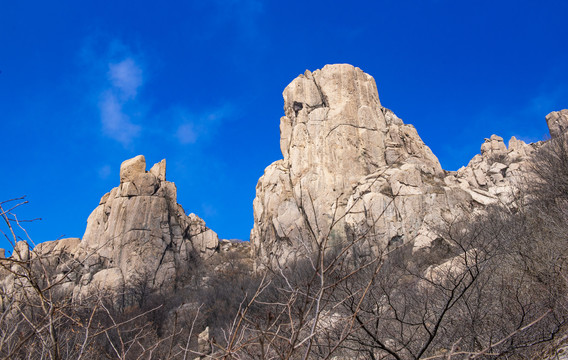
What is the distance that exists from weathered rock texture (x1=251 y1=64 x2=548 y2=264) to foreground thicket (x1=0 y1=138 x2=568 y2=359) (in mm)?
4932

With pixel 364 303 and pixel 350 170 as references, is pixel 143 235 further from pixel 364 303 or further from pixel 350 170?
pixel 364 303

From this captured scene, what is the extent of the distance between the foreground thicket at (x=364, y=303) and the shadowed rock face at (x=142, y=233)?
221cm

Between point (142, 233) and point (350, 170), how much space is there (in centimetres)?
1959

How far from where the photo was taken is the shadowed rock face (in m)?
35.7

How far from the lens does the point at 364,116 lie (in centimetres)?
3744

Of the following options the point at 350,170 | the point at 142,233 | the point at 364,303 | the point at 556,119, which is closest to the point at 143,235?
the point at 142,233

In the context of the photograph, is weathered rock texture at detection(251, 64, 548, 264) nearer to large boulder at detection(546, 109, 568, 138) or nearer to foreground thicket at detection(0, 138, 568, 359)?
foreground thicket at detection(0, 138, 568, 359)

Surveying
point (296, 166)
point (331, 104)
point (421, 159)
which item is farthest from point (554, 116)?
point (296, 166)

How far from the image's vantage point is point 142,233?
1478 inches

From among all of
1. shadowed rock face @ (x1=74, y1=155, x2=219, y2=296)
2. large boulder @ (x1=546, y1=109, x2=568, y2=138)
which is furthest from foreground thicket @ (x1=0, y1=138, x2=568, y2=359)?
large boulder @ (x1=546, y1=109, x2=568, y2=138)

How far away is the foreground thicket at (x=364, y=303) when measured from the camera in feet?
6.29

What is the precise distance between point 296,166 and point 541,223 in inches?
1030

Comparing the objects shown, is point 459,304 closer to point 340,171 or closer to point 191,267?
point 340,171

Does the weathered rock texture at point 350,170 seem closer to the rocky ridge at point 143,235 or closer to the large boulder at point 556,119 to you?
the large boulder at point 556,119
